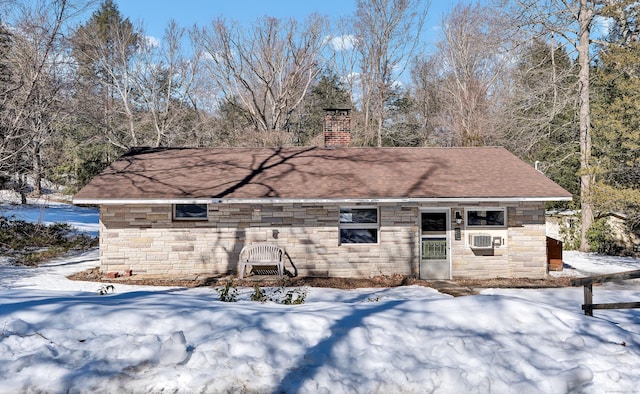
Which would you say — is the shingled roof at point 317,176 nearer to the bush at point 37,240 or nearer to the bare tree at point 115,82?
the bush at point 37,240

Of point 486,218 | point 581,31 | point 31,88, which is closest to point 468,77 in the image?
point 581,31

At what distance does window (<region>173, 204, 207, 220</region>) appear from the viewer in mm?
11398

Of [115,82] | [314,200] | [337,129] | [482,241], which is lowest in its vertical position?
[482,241]

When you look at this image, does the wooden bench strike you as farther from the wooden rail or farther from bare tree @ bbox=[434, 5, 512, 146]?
bare tree @ bbox=[434, 5, 512, 146]

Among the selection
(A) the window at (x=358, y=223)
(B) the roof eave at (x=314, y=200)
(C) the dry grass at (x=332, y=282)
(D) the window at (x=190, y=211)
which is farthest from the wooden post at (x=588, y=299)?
(D) the window at (x=190, y=211)

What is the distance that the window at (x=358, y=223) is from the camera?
37.4 feet

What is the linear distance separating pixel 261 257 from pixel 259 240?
517 millimetres

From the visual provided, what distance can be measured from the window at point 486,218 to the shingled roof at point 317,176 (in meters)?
0.64

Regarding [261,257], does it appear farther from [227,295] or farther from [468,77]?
[468,77]

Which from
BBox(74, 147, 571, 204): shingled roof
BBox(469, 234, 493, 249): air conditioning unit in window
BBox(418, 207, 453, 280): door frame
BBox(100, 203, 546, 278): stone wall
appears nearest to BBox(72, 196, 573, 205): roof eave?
BBox(74, 147, 571, 204): shingled roof

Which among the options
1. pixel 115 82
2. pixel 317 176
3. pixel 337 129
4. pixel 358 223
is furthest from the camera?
pixel 115 82

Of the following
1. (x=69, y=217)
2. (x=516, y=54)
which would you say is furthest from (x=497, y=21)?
(x=69, y=217)

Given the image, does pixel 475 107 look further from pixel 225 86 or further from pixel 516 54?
pixel 225 86

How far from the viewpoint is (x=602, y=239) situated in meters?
16.7
